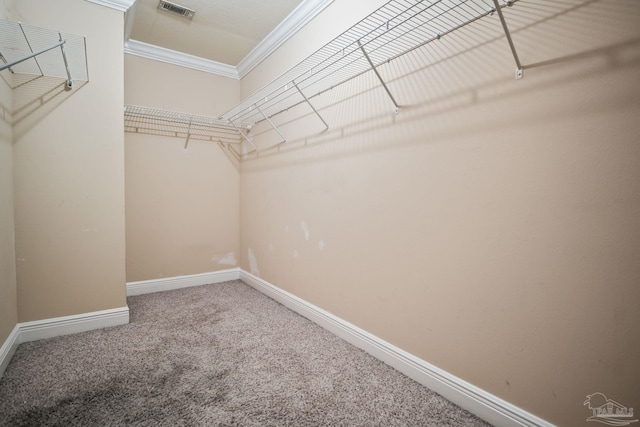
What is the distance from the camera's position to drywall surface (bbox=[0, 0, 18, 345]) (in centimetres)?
155

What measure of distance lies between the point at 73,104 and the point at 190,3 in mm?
1077

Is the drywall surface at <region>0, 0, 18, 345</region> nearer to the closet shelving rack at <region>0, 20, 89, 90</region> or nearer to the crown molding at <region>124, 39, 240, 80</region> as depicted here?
the closet shelving rack at <region>0, 20, 89, 90</region>

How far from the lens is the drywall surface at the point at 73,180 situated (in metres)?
1.80

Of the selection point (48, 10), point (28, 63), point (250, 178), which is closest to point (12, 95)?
Result: point (28, 63)

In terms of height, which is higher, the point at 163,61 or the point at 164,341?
the point at 163,61

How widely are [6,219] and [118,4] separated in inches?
61.2

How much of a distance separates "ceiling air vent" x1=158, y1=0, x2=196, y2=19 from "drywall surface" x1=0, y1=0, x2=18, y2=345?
0.86m

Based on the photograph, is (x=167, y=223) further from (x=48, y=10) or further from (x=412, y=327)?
(x=412, y=327)

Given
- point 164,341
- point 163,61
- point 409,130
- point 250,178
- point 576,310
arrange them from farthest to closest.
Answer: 1. point 250,178
2. point 163,61
3. point 164,341
4. point 409,130
5. point 576,310

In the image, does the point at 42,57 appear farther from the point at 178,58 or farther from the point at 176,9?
the point at 178,58

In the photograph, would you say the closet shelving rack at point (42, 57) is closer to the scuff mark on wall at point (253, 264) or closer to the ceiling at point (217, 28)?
the ceiling at point (217, 28)

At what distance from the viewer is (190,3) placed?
2100mm

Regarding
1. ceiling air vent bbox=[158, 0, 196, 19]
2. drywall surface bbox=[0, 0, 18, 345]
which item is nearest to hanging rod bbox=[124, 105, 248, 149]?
ceiling air vent bbox=[158, 0, 196, 19]

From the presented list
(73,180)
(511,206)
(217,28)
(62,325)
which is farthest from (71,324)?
(511,206)
